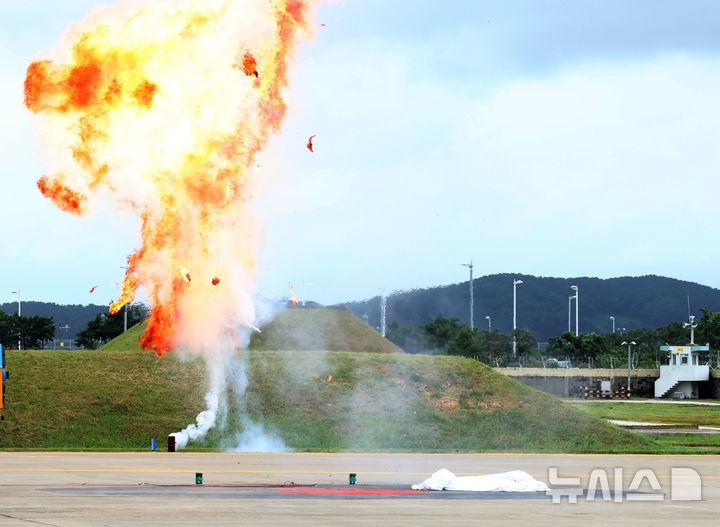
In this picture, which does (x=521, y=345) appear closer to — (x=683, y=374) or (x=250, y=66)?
(x=683, y=374)

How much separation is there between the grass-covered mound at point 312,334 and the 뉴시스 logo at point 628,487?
1873 inches

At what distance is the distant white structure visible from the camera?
5251 inches

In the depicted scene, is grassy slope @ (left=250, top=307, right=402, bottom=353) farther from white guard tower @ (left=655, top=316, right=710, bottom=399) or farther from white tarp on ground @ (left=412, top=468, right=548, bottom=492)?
white guard tower @ (left=655, top=316, right=710, bottom=399)

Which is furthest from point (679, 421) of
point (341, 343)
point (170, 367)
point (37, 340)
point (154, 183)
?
point (37, 340)

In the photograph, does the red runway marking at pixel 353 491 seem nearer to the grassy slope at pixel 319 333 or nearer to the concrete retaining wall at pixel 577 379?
the grassy slope at pixel 319 333

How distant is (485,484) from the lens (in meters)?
33.1

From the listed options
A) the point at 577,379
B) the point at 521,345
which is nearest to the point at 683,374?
the point at 577,379

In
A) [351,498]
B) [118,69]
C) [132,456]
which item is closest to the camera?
[351,498]

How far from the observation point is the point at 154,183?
43062mm

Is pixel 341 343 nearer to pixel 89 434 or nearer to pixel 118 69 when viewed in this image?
pixel 89 434

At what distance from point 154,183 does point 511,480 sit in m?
20.4

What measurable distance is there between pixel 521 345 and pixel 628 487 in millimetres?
128548

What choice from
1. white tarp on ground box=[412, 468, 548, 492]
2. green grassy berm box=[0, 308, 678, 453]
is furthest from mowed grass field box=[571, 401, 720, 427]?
white tarp on ground box=[412, 468, 548, 492]

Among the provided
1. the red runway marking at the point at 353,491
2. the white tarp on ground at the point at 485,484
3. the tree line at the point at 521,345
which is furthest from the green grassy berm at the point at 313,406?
the tree line at the point at 521,345
